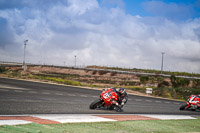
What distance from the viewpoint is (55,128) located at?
231 inches

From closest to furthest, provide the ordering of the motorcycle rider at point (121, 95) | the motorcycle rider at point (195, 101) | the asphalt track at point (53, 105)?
the asphalt track at point (53, 105) < the motorcycle rider at point (121, 95) < the motorcycle rider at point (195, 101)

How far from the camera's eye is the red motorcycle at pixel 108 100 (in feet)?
37.8

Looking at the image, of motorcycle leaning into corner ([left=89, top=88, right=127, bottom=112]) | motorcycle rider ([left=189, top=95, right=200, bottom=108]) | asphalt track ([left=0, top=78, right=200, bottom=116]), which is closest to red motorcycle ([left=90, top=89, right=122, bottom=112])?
motorcycle leaning into corner ([left=89, top=88, right=127, bottom=112])

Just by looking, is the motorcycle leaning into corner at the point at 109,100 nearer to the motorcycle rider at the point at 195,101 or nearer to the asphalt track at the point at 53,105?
the asphalt track at the point at 53,105

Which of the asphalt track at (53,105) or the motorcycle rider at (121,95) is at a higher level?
the motorcycle rider at (121,95)

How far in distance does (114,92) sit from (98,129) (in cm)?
553

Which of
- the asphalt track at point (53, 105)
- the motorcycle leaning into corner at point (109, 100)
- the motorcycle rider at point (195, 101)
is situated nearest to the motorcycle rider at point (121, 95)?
the motorcycle leaning into corner at point (109, 100)

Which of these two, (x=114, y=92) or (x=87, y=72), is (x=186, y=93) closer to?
(x=114, y=92)

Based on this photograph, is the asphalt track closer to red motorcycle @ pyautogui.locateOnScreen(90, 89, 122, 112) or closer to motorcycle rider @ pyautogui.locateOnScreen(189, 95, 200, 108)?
red motorcycle @ pyautogui.locateOnScreen(90, 89, 122, 112)

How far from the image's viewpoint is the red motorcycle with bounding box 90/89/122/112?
454 inches

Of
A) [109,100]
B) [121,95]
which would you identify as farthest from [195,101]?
[109,100]

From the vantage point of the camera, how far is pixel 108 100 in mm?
11531

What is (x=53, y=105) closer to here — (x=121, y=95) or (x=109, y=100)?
(x=109, y=100)

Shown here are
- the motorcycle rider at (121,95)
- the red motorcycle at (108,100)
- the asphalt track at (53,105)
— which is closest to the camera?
the asphalt track at (53,105)
